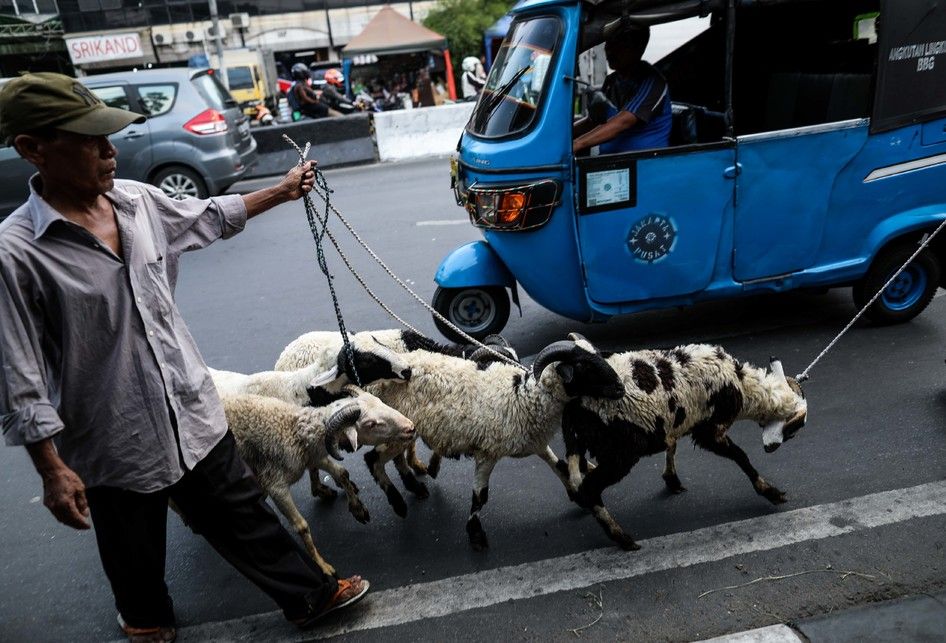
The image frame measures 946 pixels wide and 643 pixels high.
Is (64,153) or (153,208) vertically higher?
(64,153)

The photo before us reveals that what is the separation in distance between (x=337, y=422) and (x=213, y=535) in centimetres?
66

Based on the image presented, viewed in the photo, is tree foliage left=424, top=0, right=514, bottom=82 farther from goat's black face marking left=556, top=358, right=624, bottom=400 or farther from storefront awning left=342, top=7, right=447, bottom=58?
goat's black face marking left=556, top=358, right=624, bottom=400

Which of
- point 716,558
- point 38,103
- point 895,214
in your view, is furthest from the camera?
point 895,214

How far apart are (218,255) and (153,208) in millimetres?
6558

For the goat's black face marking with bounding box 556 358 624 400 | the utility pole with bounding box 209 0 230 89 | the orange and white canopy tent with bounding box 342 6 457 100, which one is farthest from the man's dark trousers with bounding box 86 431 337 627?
the utility pole with bounding box 209 0 230 89

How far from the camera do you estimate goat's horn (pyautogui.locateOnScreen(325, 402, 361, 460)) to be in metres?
3.13

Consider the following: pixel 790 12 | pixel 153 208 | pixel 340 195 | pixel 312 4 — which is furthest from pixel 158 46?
pixel 153 208

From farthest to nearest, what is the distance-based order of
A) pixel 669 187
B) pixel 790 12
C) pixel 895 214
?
pixel 790 12 → pixel 895 214 → pixel 669 187

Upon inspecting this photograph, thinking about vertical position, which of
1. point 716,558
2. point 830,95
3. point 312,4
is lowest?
point 716,558

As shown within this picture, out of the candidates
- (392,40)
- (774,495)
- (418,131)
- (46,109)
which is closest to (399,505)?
(774,495)

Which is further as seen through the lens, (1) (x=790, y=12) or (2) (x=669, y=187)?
(1) (x=790, y=12)

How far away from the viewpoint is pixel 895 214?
201 inches

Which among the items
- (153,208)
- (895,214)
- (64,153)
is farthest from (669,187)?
(64,153)

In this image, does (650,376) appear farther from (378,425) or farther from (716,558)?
(378,425)
